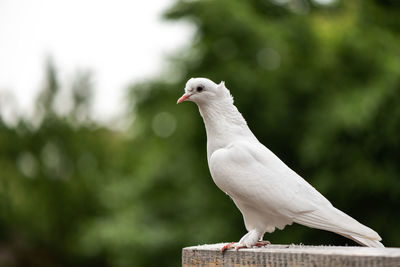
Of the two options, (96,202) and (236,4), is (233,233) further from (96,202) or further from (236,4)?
(96,202)

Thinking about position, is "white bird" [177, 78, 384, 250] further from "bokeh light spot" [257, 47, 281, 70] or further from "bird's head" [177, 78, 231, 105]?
"bokeh light spot" [257, 47, 281, 70]

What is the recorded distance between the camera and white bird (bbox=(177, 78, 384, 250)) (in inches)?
117

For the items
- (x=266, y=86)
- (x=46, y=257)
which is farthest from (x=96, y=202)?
(x=266, y=86)

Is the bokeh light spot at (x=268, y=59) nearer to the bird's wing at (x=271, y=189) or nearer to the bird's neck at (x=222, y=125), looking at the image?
the bird's neck at (x=222, y=125)

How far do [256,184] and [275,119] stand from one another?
6506mm

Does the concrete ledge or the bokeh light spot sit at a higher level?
the bokeh light spot

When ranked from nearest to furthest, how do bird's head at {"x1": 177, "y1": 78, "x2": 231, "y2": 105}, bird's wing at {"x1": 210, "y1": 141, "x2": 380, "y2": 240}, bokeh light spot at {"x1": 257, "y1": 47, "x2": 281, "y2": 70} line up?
bird's wing at {"x1": 210, "y1": 141, "x2": 380, "y2": 240} → bird's head at {"x1": 177, "y1": 78, "x2": 231, "y2": 105} → bokeh light spot at {"x1": 257, "y1": 47, "x2": 281, "y2": 70}

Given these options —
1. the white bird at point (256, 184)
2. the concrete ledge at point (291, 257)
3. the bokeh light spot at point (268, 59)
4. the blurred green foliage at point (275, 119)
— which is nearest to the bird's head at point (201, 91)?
the white bird at point (256, 184)

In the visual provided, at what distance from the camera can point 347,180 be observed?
→ 8.00 m

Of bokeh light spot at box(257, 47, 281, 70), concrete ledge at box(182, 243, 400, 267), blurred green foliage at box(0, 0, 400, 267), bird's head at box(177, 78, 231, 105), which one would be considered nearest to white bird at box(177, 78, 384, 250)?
bird's head at box(177, 78, 231, 105)

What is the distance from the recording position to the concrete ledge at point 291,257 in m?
2.51

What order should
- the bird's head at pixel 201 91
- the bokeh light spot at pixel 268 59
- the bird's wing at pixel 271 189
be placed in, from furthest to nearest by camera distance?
the bokeh light spot at pixel 268 59, the bird's head at pixel 201 91, the bird's wing at pixel 271 189

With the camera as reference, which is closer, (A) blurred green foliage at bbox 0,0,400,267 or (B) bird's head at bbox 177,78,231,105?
(B) bird's head at bbox 177,78,231,105

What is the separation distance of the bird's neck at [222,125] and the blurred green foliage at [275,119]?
15.5 ft
